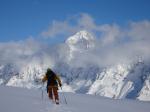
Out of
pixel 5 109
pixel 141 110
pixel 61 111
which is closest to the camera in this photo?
pixel 5 109

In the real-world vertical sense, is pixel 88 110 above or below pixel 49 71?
below

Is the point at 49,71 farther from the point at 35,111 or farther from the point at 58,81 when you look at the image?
the point at 35,111

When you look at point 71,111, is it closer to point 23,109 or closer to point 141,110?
point 23,109

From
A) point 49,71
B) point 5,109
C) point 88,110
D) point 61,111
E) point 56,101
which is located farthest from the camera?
point 49,71

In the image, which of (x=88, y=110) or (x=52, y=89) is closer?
(x=88, y=110)

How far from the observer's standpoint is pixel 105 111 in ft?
67.4

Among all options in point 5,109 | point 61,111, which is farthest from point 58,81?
point 5,109

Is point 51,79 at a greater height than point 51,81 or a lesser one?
greater

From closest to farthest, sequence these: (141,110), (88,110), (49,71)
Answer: (88,110)
(49,71)
(141,110)

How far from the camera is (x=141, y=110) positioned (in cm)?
2433

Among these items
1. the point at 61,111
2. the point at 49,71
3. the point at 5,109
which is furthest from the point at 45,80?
the point at 5,109

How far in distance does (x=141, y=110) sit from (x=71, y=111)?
820 cm

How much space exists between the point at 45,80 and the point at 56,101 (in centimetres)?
202

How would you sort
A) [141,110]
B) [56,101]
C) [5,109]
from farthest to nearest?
1. [141,110]
2. [56,101]
3. [5,109]
